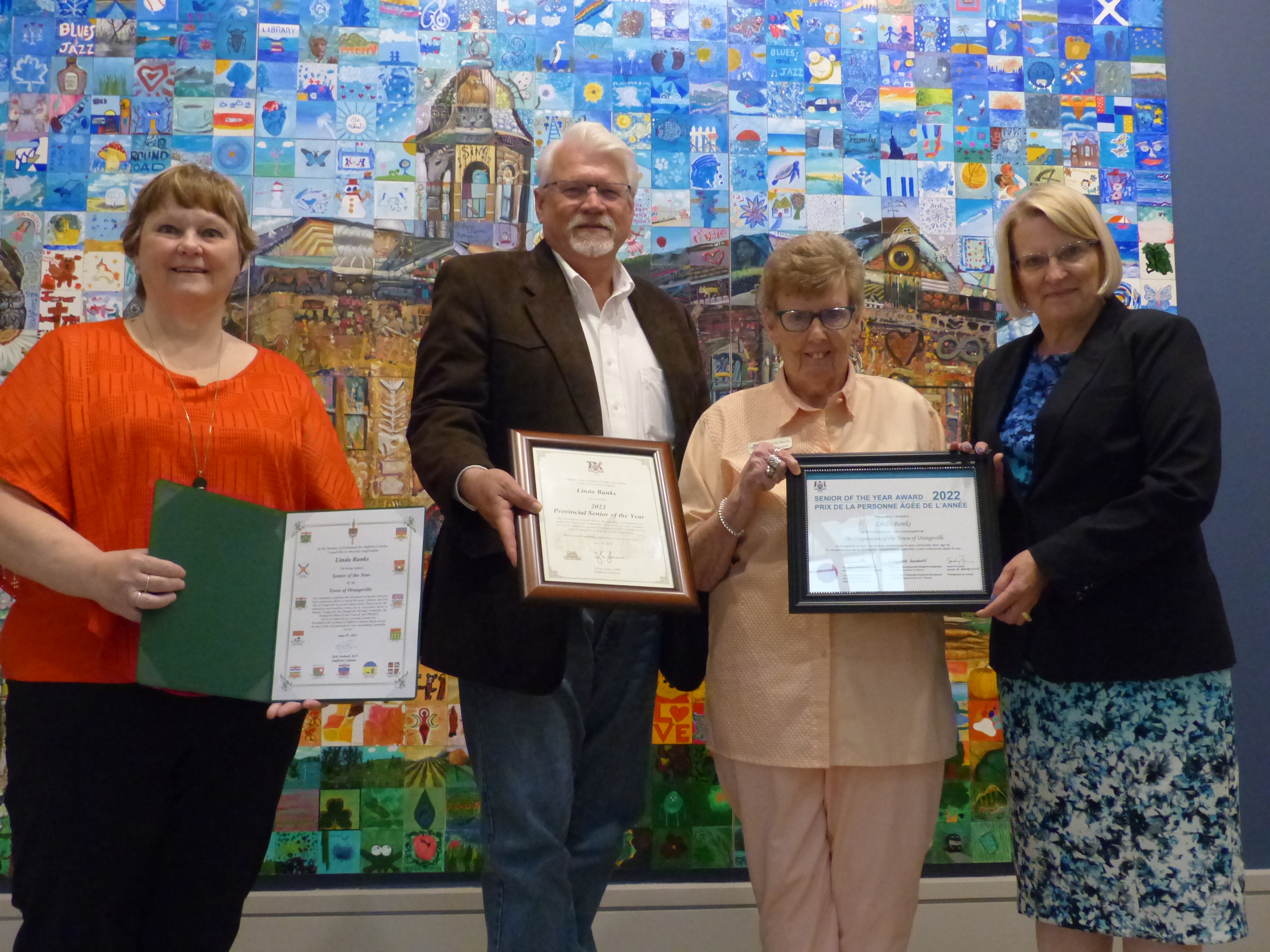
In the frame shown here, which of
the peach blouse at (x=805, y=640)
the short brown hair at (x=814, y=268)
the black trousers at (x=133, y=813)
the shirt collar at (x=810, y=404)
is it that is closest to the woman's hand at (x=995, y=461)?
the peach blouse at (x=805, y=640)

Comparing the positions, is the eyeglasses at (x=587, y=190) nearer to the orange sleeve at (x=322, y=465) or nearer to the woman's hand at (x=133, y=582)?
the orange sleeve at (x=322, y=465)

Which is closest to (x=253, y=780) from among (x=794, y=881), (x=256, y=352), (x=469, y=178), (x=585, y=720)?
(x=585, y=720)

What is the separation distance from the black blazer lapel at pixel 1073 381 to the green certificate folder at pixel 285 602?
1217 mm

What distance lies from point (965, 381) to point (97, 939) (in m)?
2.67

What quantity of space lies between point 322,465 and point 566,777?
30.9 inches

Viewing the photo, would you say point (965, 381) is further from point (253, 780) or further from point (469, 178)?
point (253, 780)

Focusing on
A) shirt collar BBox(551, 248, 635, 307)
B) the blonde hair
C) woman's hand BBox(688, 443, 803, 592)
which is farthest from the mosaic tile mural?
woman's hand BBox(688, 443, 803, 592)

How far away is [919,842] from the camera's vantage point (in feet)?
6.00

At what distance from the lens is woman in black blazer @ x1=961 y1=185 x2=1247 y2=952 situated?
5.98ft

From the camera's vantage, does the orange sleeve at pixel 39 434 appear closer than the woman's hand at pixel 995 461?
Yes

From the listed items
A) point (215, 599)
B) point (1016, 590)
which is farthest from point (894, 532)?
point (215, 599)

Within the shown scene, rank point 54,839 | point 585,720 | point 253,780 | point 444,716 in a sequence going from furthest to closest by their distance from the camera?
point 444,716
point 585,720
point 253,780
point 54,839

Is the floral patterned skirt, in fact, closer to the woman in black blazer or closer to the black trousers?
the woman in black blazer

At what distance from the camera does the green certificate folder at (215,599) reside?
64.1 inches
